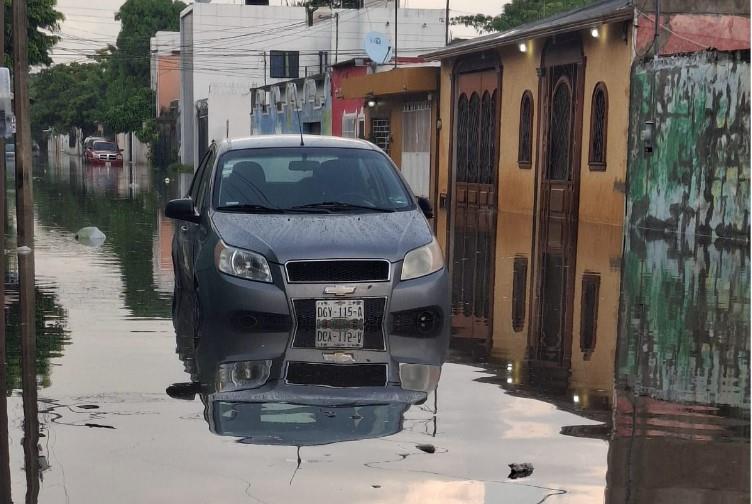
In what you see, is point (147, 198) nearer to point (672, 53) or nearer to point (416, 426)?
point (672, 53)

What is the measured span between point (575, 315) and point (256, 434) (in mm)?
6032

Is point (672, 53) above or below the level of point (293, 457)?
above

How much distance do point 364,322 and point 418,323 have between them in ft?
1.91

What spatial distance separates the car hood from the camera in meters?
10.2

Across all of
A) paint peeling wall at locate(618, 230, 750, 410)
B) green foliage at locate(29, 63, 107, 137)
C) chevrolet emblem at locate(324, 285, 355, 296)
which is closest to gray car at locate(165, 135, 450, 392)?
chevrolet emblem at locate(324, 285, 355, 296)

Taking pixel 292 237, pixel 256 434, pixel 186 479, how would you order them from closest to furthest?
pixel 186 479, pixel 256 434, pixel 292 237

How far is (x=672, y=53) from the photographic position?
24594 millimetres

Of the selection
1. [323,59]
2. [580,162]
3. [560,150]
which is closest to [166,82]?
[323,59]

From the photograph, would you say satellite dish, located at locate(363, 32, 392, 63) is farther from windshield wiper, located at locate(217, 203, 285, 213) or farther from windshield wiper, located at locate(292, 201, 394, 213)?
windshield wiper, located at locate(217, 203, 285, 213)

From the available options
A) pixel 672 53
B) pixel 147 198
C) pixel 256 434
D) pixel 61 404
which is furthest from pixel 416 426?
pixel 147 198

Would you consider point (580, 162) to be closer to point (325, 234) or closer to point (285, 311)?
point (325, 234)

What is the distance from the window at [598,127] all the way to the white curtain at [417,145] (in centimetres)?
1221

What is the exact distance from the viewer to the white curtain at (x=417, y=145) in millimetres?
38969

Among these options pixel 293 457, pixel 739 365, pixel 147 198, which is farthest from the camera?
pixel 147 198
